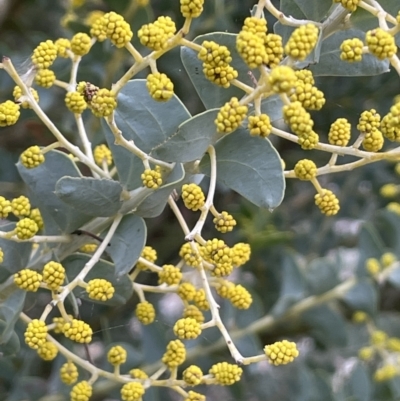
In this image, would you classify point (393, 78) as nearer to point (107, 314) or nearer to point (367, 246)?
point (367, 246)

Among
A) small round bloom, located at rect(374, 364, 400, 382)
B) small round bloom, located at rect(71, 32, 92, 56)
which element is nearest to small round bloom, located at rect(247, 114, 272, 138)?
small round bloom, located at rect(71, 32, 92, 56)

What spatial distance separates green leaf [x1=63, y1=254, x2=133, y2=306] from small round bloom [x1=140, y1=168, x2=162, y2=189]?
0.14m

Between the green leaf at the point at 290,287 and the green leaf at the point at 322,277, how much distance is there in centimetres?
2

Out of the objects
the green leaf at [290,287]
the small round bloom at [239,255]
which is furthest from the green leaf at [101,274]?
the green leaf at [290,287]

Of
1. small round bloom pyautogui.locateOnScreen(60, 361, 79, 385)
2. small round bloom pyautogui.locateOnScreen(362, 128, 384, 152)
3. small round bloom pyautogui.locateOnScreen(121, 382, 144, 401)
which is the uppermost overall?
small round bloom pyautogui.locateOnScreen(362, 128, 384, 152)

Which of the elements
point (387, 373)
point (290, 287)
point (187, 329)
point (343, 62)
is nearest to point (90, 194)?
point (187, 329)

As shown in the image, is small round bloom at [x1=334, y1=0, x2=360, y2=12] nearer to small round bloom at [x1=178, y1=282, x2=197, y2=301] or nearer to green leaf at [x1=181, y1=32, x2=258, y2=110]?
green leaf at [x1=181, y1=32, x2=258, y2=110]

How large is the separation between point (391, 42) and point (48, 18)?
1264 millimetres

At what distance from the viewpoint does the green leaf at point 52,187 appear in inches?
26.6

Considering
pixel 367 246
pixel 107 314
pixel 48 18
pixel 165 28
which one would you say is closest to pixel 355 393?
pixel 367 246

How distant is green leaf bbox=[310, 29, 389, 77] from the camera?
1.94 ft

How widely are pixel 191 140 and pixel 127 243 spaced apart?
152 millimetres

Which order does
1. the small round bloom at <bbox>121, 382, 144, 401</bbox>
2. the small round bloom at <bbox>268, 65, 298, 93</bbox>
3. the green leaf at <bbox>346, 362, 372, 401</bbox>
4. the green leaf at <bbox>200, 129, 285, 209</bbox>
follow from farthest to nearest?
the green leaf at <bbox>346, 362, 372, 401</bbox> < the small round bloom at <bbox>121, 382, 144, 401</bbox> < the green leaf at <bbox>200, 129, 285, 209</bbox> < the small round bloom at <bbox>268, 65, 298, 93</bbox>

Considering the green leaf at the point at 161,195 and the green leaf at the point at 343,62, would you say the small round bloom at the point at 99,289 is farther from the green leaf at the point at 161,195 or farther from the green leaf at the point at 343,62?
the green leaf at the point at 343,62
